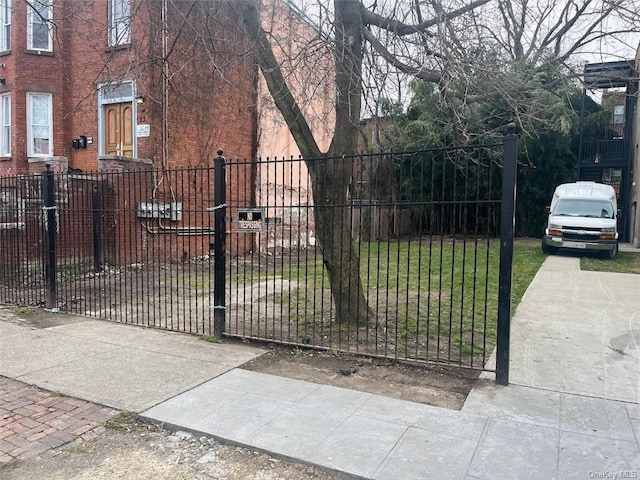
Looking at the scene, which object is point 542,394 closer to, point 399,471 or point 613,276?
point 399,471

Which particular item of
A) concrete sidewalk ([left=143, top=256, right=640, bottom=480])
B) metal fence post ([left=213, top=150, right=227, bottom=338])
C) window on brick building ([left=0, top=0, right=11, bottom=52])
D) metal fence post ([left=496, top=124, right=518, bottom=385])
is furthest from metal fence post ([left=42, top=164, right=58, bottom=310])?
window on brick building ([left=0, top=0, right=11, bottom=52])

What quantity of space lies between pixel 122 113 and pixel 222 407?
12016 mm

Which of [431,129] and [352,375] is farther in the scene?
[431,129]

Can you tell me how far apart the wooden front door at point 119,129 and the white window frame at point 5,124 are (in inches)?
144

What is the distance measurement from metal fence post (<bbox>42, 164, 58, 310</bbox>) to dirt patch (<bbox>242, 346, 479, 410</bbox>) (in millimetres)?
4465

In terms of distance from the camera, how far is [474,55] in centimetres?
700

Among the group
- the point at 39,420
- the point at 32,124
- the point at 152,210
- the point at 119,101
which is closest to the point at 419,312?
the point at 152,210

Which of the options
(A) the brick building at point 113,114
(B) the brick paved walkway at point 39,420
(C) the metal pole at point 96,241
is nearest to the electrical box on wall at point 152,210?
(A) the brick building at point 113,114

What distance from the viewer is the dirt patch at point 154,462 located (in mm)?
3379

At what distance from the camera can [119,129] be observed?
14.2 meters

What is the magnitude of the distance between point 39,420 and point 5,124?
14.6 metres

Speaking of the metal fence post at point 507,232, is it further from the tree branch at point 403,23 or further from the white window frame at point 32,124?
the white window frame at point 32,124

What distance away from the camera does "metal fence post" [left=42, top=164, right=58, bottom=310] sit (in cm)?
798

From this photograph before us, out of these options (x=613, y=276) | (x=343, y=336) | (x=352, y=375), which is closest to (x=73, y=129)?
(x=343, y=336)
